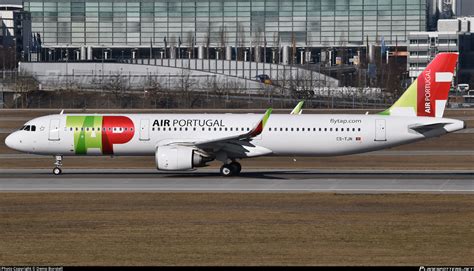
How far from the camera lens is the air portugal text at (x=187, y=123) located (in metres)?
61.2

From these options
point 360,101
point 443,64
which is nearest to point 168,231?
point 443,64

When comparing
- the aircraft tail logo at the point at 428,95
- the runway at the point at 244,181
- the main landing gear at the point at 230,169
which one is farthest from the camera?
the aircraft tail logo at the point at 428,95

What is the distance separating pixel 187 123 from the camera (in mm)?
61344

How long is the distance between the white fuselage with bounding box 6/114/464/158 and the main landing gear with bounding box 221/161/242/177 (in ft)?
3.88

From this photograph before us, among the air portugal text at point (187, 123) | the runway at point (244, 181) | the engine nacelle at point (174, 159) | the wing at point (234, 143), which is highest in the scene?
the air portugal text at point (187, 123)

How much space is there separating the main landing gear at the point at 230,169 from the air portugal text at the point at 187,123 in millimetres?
2318

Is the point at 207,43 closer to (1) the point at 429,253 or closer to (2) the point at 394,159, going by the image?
(2) the point at 394,159

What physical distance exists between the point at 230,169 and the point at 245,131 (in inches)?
90.1

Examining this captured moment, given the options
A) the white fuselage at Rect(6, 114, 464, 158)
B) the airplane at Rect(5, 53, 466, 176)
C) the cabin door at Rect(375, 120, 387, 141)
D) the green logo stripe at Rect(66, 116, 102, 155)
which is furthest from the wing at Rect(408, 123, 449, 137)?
the green logo stripe at Rect(66, 116, 102, 155)

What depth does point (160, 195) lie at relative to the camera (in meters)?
50.8

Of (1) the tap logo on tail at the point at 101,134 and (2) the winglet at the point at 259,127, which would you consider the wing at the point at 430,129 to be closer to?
(2) the winglet at the point at 259,127

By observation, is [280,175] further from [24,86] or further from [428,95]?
[24,86]

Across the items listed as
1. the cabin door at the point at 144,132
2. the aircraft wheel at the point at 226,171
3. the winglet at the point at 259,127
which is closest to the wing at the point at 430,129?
the winglet at the point at 259,127

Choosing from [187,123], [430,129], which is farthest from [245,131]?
[430,129]
